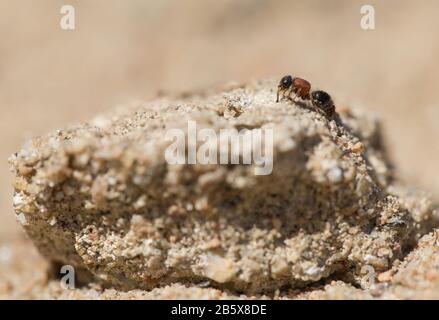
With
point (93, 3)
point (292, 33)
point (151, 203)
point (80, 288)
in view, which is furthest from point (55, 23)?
point (151, 203)

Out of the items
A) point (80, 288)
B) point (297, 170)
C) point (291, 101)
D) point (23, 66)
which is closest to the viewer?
point (297, 170)

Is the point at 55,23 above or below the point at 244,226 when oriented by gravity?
above

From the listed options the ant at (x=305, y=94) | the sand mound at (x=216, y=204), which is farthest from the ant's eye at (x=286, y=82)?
the sand mound at (x=216, y=204)

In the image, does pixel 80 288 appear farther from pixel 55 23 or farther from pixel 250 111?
pixel 55 23

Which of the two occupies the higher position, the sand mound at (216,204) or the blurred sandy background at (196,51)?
the blurred sandy background at (196,51)

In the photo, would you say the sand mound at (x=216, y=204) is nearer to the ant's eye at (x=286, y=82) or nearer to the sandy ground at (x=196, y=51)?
the ant's eye at (x=286, y=82)

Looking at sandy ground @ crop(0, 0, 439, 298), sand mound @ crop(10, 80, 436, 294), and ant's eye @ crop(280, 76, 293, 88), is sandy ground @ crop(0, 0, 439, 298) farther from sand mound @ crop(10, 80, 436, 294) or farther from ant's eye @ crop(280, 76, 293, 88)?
sand mound @ crop(10, 80, 436, 294)
